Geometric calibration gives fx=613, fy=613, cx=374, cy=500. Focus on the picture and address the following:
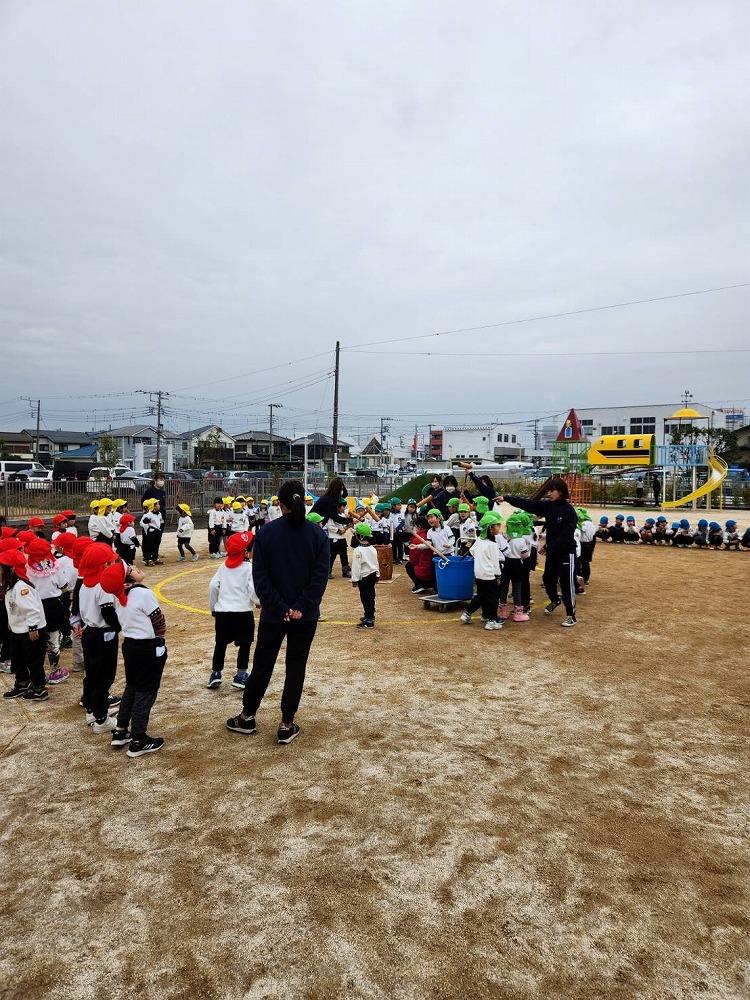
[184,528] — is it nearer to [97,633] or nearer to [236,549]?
[236,549]

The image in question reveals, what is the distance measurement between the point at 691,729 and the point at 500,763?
1855 millimetres

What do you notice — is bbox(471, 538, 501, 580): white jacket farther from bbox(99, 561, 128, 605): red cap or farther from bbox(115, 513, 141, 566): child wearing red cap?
bbox(115, 513, 141, 566): child wearing red cap

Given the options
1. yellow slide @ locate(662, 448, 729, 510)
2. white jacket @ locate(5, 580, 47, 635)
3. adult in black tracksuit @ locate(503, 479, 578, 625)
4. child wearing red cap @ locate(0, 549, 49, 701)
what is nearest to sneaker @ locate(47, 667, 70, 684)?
child wearing red cap @ locate(0, 549, 49, 701)

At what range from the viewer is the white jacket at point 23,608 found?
561 centimetres

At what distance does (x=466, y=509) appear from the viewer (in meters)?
10.3

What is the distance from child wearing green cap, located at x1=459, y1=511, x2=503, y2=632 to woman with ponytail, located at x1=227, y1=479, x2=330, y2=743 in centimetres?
381

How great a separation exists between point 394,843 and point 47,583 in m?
4.65

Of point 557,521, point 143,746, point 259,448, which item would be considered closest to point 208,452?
point 259,448

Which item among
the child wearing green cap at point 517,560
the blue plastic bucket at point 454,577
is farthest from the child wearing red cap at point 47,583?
the child wearing green cap at point 517,560

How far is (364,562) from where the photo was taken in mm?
8250

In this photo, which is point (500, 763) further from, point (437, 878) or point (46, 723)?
point (46, 723)

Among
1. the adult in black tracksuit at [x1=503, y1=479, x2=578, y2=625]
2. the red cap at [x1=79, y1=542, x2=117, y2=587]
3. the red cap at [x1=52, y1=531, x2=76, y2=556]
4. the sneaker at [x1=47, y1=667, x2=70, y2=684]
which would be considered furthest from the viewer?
the adult in black tracksuit at [x1=503, y1=479, x2=578, y2=625]

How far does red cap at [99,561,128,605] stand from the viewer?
4.61 metres

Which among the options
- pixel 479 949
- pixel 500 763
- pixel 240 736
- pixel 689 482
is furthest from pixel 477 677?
pixel 689 482
